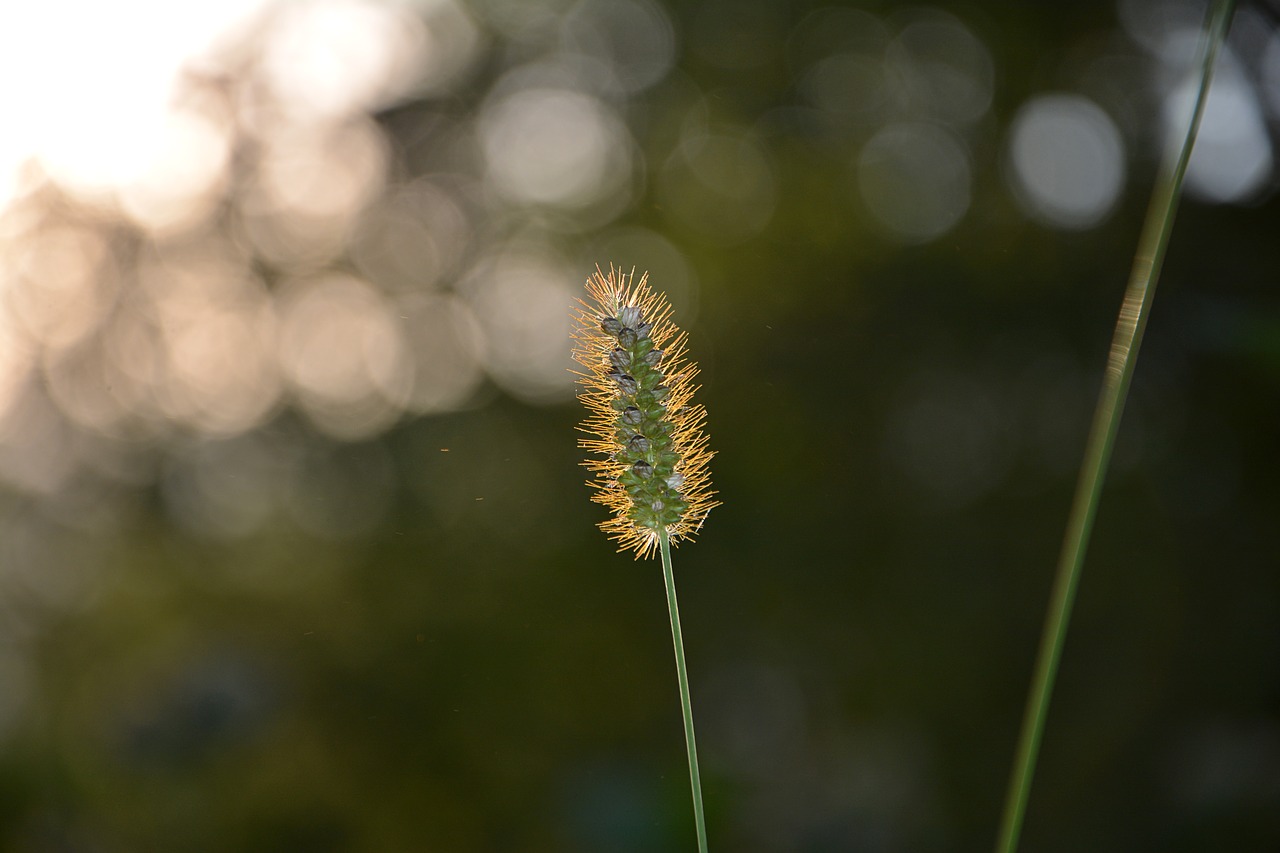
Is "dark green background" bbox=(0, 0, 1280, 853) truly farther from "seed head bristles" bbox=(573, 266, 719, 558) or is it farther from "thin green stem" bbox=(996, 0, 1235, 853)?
"thin green stem" bbox=(996, 0, 1235, 853)

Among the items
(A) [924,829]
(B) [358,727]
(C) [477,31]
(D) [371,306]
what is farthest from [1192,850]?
(C) [477,31]

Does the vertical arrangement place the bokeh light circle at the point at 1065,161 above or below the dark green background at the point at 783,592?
above

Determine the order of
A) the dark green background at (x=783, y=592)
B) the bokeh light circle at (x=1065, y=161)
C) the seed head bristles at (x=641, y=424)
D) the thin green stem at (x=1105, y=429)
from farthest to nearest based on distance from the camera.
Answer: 1. the bokeh light circle at (x=1065, y=161)
2. the dark green background at (x=783, y=592)
3. the seed head bristles at (x=641, y=424)
4. the thin green stem at (x=1105, y=429)

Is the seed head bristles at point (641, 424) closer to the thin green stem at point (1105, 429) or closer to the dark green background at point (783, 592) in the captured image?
the thin green stem at point (1105, 429)

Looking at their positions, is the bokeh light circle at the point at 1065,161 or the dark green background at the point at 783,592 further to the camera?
the bokeh light circle at the point at 1065,161

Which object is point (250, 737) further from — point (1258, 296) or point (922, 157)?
point (1258, 296)

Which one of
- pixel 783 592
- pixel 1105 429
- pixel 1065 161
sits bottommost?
pixel 783 592

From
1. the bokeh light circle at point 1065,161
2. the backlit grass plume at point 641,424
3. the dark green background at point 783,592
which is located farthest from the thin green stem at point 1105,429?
the bokeh light circle at point 1065,161

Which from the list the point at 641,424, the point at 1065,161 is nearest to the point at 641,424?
the point at 641,424

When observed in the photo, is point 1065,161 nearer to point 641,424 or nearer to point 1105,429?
point 641,424

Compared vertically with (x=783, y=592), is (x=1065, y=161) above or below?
above

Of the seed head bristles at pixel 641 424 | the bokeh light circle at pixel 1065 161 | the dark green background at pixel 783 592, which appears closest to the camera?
the seed head bristles at pixel 641 424
